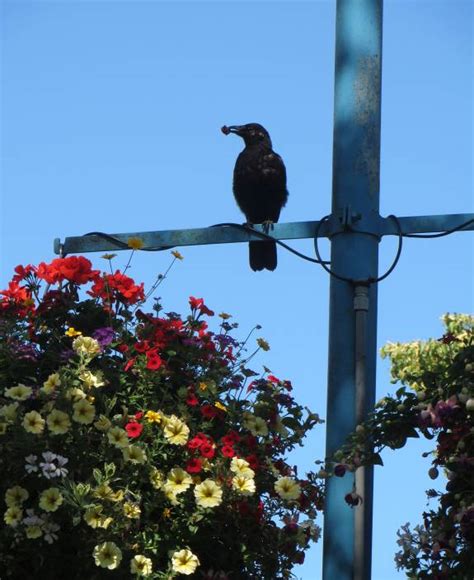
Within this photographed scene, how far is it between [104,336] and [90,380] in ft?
0.66

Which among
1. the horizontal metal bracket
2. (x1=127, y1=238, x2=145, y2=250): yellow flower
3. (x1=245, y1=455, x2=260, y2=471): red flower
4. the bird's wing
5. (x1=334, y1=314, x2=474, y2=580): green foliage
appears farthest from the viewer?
the bird's wing

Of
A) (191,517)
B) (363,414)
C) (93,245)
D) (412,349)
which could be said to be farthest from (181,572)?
(412,349)

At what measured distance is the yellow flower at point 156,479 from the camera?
372 centimetres

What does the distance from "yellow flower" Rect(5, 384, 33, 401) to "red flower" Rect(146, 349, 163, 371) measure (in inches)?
14.6

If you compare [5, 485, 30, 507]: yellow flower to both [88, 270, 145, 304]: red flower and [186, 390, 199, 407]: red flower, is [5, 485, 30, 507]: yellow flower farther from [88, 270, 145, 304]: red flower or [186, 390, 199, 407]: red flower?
[88, 270, 145, 304]: red flower

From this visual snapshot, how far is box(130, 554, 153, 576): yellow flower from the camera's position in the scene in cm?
358

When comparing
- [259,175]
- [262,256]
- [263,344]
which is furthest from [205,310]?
[259,175]

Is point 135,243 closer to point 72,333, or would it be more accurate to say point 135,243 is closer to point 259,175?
point 72,333

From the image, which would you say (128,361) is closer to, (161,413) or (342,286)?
(161,413)

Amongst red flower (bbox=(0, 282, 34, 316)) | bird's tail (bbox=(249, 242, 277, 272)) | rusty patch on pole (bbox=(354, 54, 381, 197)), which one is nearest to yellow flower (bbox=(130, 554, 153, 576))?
red flower (bbox=(0, 282, 34, 316))

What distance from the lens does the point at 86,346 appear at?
3873mm

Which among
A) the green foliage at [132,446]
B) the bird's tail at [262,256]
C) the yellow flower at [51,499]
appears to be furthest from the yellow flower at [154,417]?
the bird's tail at [262,256]

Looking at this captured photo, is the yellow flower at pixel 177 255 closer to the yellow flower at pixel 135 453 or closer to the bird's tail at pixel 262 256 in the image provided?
the yellow flower at pixel 135 453

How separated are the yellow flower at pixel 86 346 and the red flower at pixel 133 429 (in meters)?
0.26
